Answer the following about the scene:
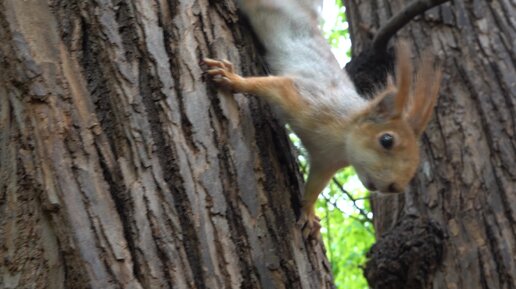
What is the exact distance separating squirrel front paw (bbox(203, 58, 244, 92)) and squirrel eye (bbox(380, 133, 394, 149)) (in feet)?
2.77

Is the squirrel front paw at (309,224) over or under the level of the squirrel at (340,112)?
under

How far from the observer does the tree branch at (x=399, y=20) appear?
3.92 metres

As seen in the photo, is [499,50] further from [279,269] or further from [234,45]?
[279,269]

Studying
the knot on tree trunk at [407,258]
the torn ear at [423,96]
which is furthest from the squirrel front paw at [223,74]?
the knot on tree trunk at [407,258]

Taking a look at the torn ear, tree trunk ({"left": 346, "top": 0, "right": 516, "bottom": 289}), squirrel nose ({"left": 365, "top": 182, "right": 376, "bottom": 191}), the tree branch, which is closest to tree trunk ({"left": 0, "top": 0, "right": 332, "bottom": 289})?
squirrel nose ({"left": 365, "top": 182, "right": 376, "bottom": 191})

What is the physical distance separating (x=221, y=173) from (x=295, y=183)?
43cm

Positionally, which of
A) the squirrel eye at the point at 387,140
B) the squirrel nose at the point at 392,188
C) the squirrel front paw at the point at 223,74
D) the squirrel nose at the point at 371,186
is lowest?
the squirrel nose at the point at 392,188

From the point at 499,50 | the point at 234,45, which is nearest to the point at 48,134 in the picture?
the point at 234,45

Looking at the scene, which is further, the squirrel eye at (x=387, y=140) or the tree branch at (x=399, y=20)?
the tree branch at (x=399, y=20)

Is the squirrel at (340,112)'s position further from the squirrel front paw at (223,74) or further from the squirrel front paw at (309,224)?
the squirrel front paw at (223,74)

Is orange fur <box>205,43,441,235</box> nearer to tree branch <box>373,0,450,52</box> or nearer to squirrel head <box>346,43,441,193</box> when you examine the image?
squirrel head <box>346,43,441,193</box>

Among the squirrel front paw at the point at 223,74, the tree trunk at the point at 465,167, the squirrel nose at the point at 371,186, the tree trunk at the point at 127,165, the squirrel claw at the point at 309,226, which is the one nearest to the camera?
the tree trunk at the point at 127,165

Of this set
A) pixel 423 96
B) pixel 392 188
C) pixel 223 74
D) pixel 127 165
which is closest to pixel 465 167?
pixel 423 96

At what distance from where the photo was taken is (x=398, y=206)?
425 centimetres
